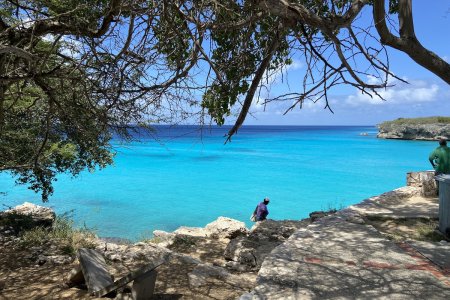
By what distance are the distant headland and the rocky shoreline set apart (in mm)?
64407

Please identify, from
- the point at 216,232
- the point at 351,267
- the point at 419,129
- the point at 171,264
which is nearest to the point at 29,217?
the point at 216,232

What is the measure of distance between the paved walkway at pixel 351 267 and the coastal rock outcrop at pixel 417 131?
65391 millimetres

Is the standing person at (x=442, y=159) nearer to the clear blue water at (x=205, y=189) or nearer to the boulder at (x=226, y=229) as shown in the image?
the boulder at (x=226, y=229)

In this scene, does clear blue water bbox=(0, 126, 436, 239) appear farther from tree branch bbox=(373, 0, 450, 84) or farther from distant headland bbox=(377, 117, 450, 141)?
distant headland bbox=(377, 117, 450, 141)

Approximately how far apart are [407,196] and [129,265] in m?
6.61

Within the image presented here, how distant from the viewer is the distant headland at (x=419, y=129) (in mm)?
68637

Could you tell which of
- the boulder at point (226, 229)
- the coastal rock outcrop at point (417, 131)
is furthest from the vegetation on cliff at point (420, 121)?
the boulder at point (226, 229)

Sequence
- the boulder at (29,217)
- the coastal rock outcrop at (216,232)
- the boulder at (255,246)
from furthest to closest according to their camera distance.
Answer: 1. the coastal rock outcrop at (216,232)
2. the boulder at (29,217)
3. the boulder at (255,246)

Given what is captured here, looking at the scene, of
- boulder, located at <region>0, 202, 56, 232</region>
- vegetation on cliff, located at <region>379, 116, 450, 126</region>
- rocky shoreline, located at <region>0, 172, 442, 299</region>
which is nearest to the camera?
rocky shoreline, located at <region>0, 172, 442, 299</region>

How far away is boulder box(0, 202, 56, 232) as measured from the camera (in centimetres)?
953

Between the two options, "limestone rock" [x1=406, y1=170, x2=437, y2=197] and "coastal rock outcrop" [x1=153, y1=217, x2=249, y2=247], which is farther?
"coastal rock outcrop" [x1=153, y1=217, x2=249, y2=247]

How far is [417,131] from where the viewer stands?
73.4m

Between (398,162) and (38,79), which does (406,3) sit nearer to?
(38,79)

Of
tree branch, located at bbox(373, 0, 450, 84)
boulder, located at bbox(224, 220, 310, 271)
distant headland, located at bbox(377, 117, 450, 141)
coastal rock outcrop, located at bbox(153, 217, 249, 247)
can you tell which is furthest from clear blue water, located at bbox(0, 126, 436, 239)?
distant headland, located at bbox(377, 117, 450, 141)
